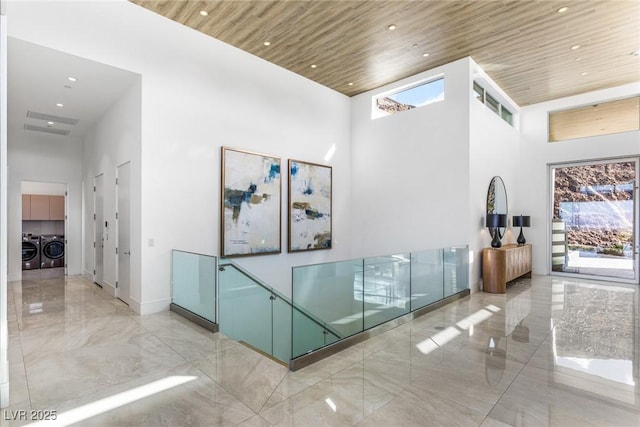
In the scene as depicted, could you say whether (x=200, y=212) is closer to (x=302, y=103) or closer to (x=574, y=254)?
(x=302, y=103)

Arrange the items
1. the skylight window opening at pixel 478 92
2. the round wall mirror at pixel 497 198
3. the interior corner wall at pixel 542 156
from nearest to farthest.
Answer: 1. the skylight window opening at pixel 478 92
2. the round wall mirror at pixel 497 198
3. the interior corner wall at pixel 542 156

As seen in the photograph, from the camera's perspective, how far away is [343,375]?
3.19 m

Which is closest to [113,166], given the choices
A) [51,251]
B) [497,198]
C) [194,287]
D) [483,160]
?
[194,287]

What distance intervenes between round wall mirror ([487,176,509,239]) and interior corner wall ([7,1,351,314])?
460cm

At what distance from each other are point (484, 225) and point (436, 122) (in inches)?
95.8

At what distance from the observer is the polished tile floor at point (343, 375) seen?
255cm

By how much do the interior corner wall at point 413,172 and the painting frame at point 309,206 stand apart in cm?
93

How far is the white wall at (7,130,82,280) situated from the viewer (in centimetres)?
789

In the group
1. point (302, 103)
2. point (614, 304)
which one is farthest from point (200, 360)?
point (614, 304)

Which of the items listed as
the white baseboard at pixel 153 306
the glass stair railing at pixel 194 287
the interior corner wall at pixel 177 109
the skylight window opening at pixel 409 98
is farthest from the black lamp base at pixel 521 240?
the white baseboard at pixel 153 306

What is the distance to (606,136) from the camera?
8086mm

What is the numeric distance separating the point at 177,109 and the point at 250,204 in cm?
207

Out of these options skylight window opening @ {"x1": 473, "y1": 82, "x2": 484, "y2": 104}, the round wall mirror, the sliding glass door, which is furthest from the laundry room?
the sliding glass door

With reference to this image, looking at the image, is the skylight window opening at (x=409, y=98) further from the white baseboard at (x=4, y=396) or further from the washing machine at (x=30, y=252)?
the washing machine at (x=30, y=252)
